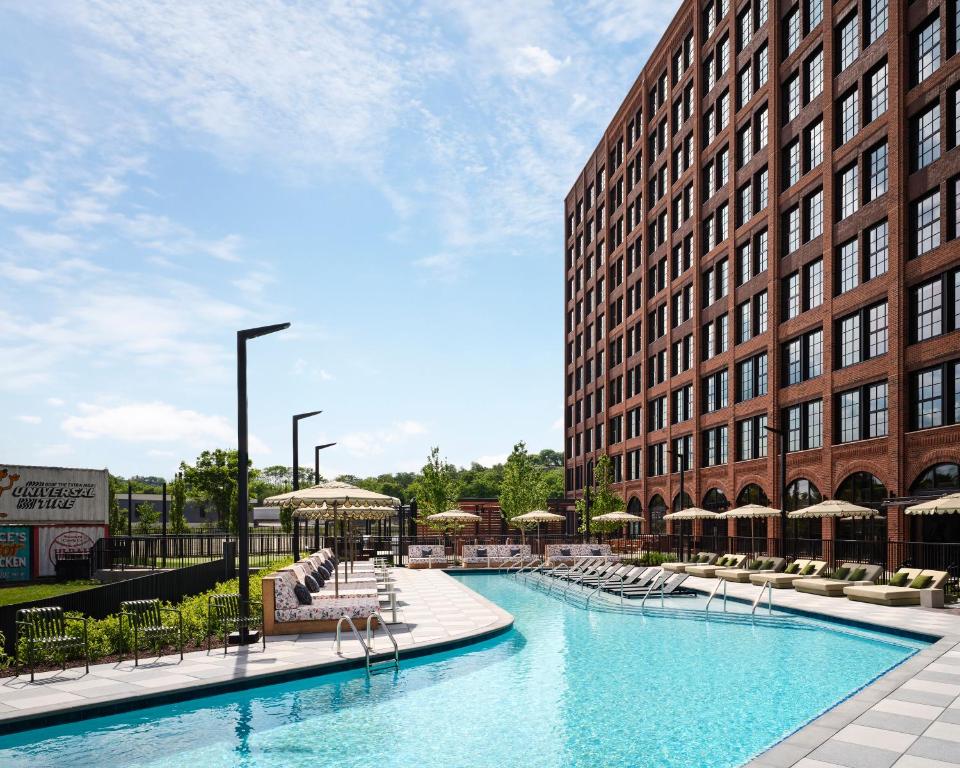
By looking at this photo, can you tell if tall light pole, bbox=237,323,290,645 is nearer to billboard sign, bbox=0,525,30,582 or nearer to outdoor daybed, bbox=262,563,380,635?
outdoor daybed, bbox=262,563,380,635

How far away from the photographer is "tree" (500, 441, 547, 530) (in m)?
52.2

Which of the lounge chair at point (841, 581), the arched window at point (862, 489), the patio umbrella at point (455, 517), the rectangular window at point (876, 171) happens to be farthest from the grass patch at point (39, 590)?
the rectangular window at point (876, 171)

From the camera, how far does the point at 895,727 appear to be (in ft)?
28.7

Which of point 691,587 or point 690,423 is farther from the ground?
point 690,423

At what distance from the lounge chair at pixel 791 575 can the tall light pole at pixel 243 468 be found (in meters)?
A: 16.8

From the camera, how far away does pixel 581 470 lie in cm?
7094

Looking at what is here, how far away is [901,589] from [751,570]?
7643 mm

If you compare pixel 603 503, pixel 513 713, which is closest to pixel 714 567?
pixel 603 503

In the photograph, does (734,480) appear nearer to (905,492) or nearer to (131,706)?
(905,492)

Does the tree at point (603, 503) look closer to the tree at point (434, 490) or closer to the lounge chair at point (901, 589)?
the tree at point (434, 490)

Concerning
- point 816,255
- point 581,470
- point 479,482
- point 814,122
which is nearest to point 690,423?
point 816,255

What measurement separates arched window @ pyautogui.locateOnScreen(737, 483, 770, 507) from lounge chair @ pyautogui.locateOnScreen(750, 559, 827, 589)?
1220 centimetres

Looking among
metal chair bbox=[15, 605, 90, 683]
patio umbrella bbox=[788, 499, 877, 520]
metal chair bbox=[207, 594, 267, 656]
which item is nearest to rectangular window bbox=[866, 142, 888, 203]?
patio umbrella bbox=[788, 499, 877, 520]

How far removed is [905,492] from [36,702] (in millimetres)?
27503
